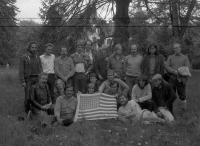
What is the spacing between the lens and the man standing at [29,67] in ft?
22.8

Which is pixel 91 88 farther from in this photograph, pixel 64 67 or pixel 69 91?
pixel 69 91

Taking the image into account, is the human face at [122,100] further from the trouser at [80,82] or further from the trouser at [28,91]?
the trouser at [28,91]

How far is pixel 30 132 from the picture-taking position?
17.3ft

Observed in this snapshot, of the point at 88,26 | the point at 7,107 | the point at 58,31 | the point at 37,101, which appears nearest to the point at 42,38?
the point at 58,31

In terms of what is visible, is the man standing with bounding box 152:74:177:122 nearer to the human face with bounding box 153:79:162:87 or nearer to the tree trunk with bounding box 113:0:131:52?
the human face with bounding box 153:79:162:87

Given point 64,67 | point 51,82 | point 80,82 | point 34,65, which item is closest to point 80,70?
point 80,82

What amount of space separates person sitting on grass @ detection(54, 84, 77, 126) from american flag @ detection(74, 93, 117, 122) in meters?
0.12

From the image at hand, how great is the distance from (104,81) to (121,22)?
22.2 ft

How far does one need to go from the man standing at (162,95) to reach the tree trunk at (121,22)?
233 inches

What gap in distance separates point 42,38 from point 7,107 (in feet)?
22.1

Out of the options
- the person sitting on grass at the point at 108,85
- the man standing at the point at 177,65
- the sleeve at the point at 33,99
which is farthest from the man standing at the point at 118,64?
the sleeve at the point at 33,99

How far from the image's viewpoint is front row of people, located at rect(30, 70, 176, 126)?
6.20 metres

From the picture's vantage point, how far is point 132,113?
6281mm

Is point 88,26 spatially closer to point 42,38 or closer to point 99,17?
point 99,17
